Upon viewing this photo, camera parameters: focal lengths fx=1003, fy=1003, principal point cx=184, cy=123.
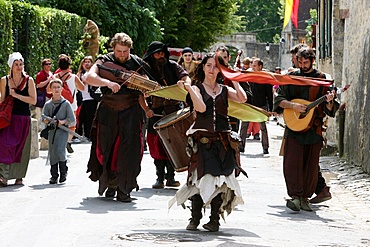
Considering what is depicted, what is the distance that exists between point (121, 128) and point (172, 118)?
688 millimetres

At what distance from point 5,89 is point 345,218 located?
479 centimetres

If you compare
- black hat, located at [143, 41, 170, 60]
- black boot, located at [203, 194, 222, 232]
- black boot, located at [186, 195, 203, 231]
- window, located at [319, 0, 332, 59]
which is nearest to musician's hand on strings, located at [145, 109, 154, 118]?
black hat, located at [143, 41, 170, 60]

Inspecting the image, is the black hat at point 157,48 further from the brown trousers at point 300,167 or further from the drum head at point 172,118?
the brown trousers at point 300,167

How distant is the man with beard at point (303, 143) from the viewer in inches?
470

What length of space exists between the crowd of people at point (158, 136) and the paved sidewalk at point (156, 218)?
257 millimetres

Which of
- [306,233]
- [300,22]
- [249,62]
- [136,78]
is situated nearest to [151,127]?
[136,78]

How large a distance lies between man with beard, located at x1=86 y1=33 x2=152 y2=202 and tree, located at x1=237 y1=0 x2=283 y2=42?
82400mm

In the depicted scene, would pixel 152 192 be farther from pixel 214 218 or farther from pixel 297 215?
pixel 214 218

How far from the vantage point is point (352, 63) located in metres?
18.9

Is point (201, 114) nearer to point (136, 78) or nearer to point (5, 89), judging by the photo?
point (136, 78)

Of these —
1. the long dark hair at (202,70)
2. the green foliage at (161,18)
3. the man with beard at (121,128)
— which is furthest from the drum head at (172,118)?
the green foliage at (161,18)

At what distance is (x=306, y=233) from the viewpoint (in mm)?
9859

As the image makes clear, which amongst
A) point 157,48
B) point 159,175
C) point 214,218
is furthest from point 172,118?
point 214,218

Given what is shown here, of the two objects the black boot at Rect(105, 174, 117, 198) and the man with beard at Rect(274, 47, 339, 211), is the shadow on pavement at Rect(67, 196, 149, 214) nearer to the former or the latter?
the black boot at Rect(105, 174, 117, 198)
